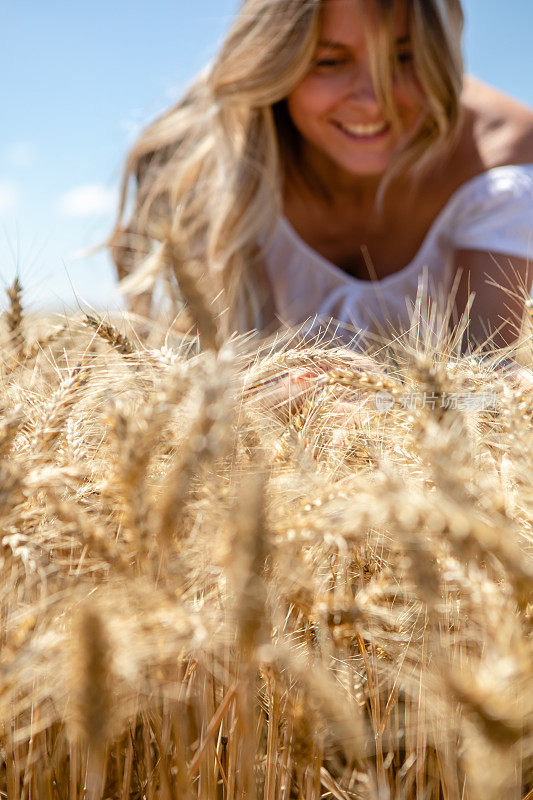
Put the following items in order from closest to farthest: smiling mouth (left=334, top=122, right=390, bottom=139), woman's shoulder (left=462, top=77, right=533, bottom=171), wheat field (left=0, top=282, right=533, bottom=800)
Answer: wheat field (left=0, top=282, right=533, bottom=800), smiling mouth (left=334, top=122, right=390, bottom=139), woman's shoulder (left=462, top=77, right=533, bottom=171)

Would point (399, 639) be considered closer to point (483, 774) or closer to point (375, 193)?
point (483, 774)

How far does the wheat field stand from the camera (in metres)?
0.27

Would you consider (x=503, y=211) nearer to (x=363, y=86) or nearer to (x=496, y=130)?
(x=496, y=130)

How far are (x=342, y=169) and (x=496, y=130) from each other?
40 centimetres

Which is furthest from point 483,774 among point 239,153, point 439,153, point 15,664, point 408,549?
point 439,153

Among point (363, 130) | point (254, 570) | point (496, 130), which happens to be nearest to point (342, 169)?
point (363, 130)

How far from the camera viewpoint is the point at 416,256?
184 cm

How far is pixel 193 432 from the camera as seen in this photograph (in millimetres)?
290

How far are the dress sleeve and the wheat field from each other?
125 cm

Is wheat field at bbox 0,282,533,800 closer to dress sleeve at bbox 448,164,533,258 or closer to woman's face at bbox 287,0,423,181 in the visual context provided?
woman's face at bbox 287,0,423,181

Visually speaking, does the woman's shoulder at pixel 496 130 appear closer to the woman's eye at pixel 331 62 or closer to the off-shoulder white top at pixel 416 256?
the off-shoulder white top at pixel 416 256

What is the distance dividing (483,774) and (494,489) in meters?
0.14

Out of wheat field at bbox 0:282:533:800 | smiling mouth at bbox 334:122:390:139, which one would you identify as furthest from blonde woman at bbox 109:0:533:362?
wheat field at bbox 0:282:533:800

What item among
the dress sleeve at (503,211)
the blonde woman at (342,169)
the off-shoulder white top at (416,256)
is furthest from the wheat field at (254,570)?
the dress sleeve at (503,211)
